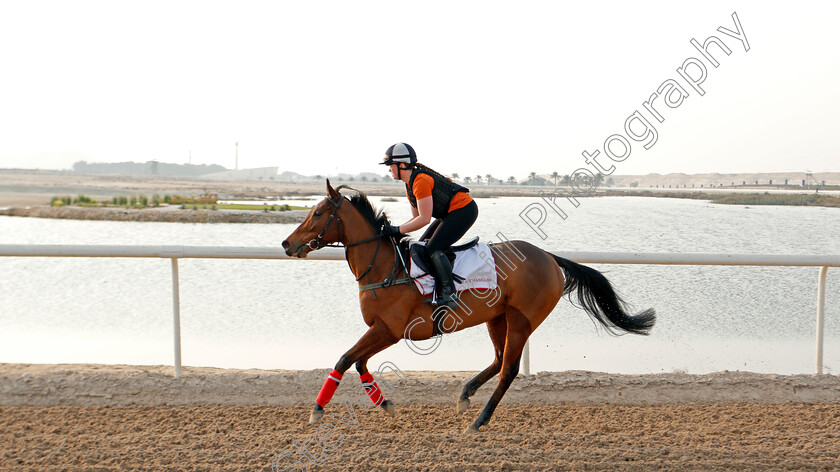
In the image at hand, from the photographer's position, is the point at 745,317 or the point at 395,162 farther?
the point at 745,317

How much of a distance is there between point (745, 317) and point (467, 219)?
584 cm

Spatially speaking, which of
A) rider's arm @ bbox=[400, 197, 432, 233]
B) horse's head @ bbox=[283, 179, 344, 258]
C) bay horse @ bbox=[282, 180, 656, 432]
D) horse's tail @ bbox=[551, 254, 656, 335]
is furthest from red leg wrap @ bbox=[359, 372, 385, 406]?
horse's tail @ bbox=[551, 254, 656, 335]

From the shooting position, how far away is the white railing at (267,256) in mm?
4453

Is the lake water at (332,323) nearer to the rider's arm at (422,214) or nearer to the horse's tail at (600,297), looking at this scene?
the horse's tail at (600,297)

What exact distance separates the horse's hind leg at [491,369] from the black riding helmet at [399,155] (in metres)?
1.36

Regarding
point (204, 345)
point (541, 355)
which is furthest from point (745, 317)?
point (204, 345)

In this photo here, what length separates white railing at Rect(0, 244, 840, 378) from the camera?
445 centimetres

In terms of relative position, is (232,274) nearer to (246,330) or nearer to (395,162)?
(246,330)

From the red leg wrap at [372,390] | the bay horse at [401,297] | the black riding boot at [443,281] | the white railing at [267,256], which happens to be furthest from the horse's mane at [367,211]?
the red leg wrap at [372,390]

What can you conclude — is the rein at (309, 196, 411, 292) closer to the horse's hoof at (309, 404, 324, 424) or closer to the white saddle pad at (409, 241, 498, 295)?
the white saddle pad at (409, 241, 498, 295)

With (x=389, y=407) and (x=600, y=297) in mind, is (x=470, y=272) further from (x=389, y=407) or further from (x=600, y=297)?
(x=600, y=297)

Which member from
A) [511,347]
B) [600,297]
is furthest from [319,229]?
[600,297]

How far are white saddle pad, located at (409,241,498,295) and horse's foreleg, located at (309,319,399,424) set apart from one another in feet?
1.27

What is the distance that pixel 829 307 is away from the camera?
28.1 ft
